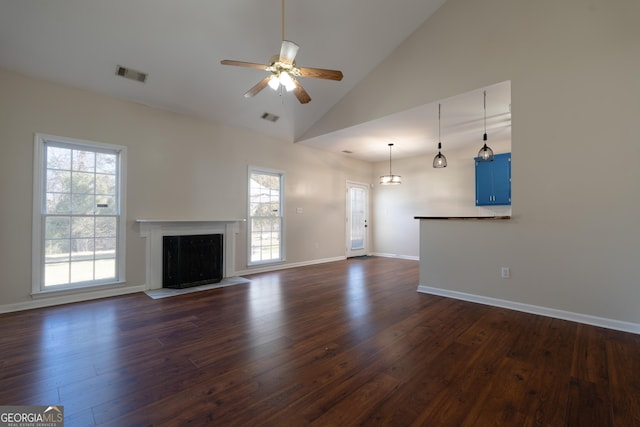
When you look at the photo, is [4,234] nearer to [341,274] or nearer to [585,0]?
[341,274]

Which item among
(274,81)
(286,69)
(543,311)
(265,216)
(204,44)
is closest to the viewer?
(286,69)

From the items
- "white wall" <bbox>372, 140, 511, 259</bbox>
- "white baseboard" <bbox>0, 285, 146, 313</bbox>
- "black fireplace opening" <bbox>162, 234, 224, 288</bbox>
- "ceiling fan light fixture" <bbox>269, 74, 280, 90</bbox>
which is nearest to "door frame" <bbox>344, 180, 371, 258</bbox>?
"white wall" <bbox>372, 140, 511, 259</bbox>

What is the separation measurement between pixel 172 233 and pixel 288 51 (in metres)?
3.55

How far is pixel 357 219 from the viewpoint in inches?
334

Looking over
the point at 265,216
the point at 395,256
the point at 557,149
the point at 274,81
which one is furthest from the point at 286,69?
the point at 395,256

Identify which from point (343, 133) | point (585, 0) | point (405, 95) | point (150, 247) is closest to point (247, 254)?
point (150, 247)

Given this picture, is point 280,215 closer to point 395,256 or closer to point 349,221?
point 349,221

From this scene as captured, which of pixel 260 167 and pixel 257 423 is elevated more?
pixel 260 167

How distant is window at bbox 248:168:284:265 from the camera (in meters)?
6.02

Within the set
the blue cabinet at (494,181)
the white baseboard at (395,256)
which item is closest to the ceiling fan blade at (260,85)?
the blue cabinet at (494,181)

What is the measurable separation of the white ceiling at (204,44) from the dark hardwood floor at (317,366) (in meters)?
3.09

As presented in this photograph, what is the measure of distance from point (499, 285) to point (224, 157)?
4943 mm

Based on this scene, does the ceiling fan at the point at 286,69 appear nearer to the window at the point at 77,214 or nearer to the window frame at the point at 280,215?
the window at the point at 77,214

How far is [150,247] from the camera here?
4641 mm
